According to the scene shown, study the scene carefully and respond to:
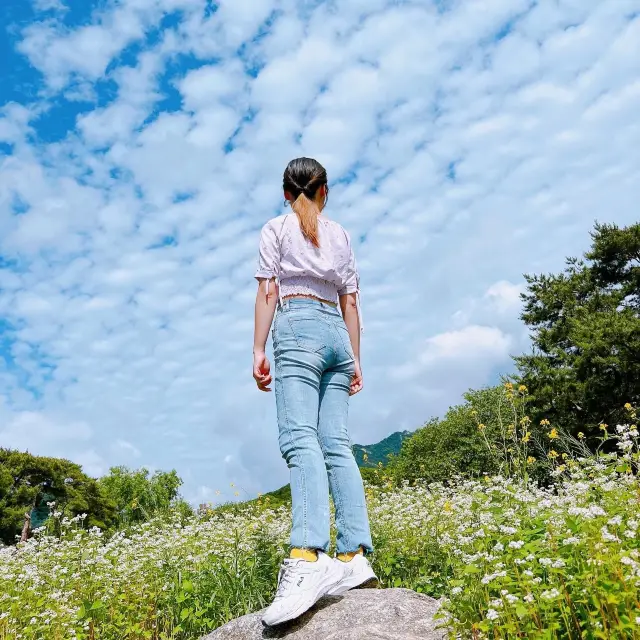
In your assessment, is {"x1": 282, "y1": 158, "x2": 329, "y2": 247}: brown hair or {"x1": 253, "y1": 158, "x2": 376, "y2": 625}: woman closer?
{"x1": 253, "y1": 158, "x2": 376, "y2": 625}: woman

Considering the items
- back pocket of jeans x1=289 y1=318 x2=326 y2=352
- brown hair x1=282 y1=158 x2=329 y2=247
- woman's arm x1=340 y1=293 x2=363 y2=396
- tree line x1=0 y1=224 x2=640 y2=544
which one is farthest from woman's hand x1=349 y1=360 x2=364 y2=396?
tree line x1=0 y1=224 x2=640 y2=544

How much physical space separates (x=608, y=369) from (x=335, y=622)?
26.2 m

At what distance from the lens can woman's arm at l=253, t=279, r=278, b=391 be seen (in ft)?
12.6

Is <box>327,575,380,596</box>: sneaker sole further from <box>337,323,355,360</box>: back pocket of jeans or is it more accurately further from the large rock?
<box>337,323,355,360</box>: back pocket of jeans

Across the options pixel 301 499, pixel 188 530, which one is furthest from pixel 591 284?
pixel 301 499

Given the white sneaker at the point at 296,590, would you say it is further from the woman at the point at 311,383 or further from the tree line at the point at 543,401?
the tree line at the point at 543,401

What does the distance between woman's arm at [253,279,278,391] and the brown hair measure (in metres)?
0.56

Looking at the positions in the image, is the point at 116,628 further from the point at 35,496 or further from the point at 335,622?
the point at 35,496

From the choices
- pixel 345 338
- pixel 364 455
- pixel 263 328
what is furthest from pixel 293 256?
pixel 364 455

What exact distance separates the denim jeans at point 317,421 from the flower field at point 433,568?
69cm

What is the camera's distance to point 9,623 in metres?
5.22

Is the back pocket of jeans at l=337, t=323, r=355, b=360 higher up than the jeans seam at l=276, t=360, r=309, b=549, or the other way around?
the back pocket of jeans at l=337, t=323, r=355, b=360

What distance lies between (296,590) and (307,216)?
7.01 ft

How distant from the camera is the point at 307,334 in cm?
381
